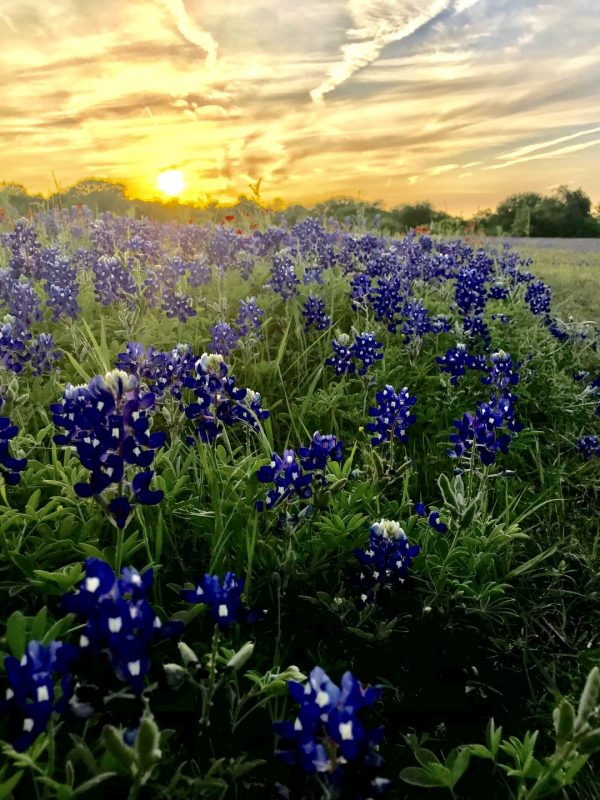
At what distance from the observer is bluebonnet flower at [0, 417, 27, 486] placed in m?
1.97

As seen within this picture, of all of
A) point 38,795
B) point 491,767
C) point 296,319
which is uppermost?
point 296,319

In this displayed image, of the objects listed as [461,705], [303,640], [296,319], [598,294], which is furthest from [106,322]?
[598,294]

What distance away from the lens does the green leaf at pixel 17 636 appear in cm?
167

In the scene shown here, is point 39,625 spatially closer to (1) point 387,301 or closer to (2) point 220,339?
(2) point 220,339

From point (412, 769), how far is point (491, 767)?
1.50 feet

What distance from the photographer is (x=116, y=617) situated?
1360 mm

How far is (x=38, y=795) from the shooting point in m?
1.49

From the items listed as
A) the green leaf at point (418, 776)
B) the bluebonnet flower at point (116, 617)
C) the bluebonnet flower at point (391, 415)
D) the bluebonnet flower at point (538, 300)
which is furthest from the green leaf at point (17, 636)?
the bluebonnet flower at point (538, 300)

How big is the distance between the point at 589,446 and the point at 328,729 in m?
3.11

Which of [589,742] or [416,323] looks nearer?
[589,742]

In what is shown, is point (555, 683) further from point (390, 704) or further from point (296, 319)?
point (296, 319)

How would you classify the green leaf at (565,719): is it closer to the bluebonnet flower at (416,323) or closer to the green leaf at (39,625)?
the green leaf at (39,625)

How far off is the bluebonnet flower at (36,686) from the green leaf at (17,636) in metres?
0.27

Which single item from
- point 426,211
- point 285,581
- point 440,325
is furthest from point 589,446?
point 426,211
